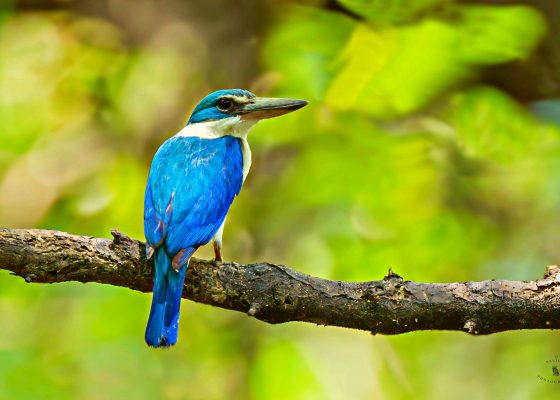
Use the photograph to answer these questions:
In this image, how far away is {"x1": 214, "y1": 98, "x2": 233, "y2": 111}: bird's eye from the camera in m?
3.90

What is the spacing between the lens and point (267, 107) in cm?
383

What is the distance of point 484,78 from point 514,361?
194 cm

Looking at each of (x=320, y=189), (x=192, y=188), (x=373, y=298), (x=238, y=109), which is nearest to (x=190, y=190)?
(x=192, y=188)

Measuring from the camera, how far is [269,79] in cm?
517

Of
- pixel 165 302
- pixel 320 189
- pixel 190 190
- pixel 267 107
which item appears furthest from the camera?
pixel 320 189

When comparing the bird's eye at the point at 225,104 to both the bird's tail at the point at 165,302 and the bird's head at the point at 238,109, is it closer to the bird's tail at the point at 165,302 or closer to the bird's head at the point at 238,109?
the bird's head at the point at 238,109

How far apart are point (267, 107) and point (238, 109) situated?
16 centimetres

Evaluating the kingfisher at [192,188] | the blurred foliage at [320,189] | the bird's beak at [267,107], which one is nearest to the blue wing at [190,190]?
the kingfisher at [192,188]

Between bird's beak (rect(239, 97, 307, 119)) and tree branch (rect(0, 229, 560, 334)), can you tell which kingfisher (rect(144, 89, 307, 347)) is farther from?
tree branch (rect(0, 229, 560, 334))

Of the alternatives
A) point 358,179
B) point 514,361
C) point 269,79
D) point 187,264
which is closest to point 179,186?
point 187,264

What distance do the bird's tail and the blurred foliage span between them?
1409mm

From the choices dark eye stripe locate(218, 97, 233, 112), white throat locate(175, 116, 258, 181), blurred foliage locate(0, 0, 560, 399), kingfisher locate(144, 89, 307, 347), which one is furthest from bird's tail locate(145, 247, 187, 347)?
blurred foliage locate(0, 0, 560, 399)

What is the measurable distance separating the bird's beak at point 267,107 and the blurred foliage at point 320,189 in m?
0.71

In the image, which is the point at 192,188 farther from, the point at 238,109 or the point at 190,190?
the point at 238,109
